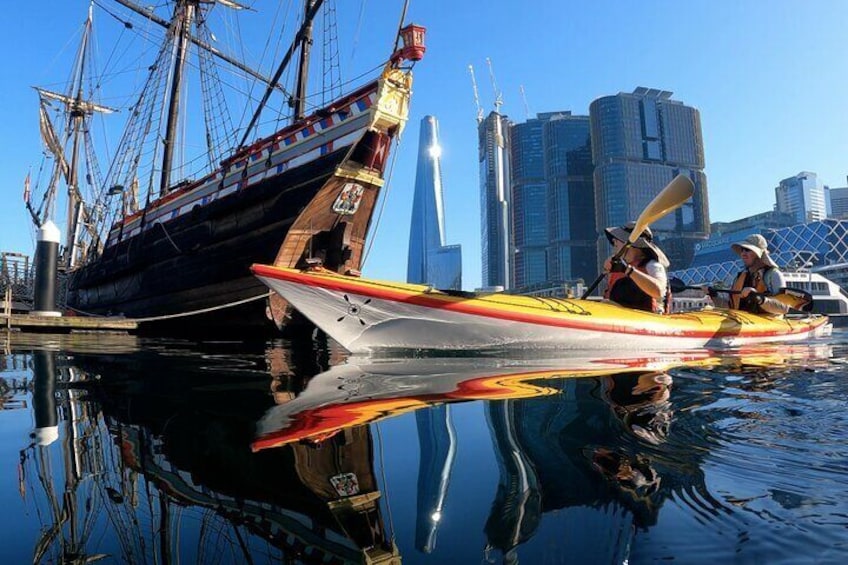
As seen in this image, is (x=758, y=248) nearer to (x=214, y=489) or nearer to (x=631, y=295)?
(x=631, y=295)

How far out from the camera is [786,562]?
1264 mm

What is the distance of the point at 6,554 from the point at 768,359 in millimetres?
8387

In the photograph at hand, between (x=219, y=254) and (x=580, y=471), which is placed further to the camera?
(x=219, y=254)

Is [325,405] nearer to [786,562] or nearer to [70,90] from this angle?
[786,562]

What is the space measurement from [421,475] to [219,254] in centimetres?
1325

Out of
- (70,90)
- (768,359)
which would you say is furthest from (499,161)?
(768,359)

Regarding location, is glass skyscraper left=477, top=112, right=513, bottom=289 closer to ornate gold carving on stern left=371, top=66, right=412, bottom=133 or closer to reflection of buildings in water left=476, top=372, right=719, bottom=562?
ornate gold carving on stern left=371, top=66, right=412, bottom=133

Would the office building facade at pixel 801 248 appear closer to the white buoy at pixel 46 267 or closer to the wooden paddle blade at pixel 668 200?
the wooden paddle blade at pixel 668 200

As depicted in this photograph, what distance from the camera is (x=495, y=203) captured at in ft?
464

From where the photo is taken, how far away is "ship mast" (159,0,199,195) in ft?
64.3

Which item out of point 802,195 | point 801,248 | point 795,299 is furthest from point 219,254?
point 802,195

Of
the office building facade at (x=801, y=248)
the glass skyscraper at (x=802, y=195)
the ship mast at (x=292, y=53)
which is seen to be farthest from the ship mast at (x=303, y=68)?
the glass skyscraper at (x=802, y=195)

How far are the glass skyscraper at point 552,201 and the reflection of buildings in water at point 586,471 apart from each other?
119m

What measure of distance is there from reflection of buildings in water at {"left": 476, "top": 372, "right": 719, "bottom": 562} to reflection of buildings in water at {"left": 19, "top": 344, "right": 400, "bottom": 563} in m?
0.47
